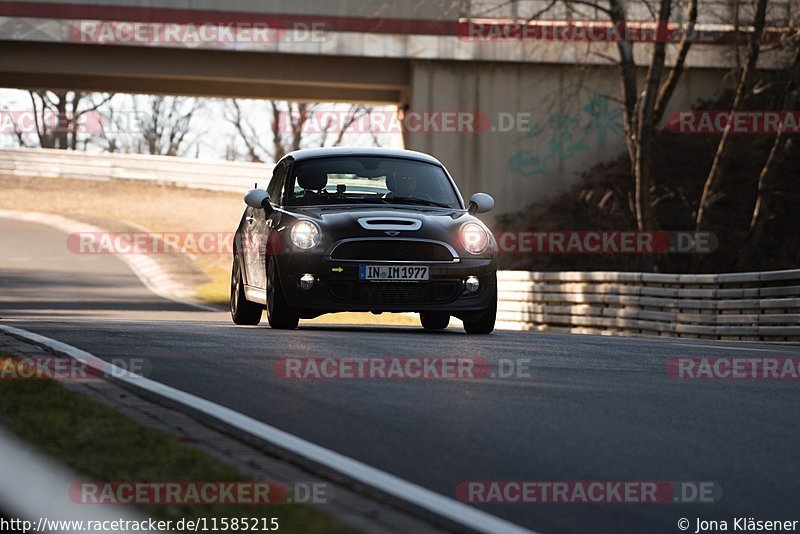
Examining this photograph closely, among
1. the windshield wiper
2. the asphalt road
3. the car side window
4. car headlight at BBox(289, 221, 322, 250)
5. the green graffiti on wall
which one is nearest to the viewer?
the asphalt road

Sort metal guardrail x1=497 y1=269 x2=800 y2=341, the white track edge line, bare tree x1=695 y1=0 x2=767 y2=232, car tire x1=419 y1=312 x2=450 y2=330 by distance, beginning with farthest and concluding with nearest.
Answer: bare tree x1=695 y1=0 x2=767 y2=232, metal guardrail x1=497 y1=269 x2=800 y2=341, car tire x1=419 y1=312 x2=450 y2=330, the white track edge line

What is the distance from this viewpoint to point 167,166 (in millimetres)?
54656

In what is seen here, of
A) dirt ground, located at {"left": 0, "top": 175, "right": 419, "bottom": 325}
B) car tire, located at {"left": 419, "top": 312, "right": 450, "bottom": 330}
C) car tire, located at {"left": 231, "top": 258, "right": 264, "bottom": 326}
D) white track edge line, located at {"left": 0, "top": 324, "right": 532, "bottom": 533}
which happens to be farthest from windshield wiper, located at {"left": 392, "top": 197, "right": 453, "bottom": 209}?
dirt ground, located at {"left": 0, "top": 175, "right": 419, "bottom": 325}

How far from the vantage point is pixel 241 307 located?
48.2ft

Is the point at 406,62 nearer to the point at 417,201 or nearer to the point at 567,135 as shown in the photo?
the point at 567,135

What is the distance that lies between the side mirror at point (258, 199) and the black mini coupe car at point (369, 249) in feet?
0.04

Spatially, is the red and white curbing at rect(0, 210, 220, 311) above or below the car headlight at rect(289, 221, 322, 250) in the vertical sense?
below

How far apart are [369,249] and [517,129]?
78.7 feet

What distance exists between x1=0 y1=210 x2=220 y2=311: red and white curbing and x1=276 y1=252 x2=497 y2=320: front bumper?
47.6 ft

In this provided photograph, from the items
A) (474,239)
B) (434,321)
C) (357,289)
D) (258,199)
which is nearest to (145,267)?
(434,321)

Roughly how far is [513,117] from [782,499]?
30.8 m

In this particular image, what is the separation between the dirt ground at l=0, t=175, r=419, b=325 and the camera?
40.0 m

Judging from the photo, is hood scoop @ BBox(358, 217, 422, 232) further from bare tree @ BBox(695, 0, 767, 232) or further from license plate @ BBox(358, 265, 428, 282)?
bare tree @ BBox(695, 0, 767, 232)

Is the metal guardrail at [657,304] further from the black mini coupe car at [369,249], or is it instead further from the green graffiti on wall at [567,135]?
the green graffiti on wall at [567,135]
